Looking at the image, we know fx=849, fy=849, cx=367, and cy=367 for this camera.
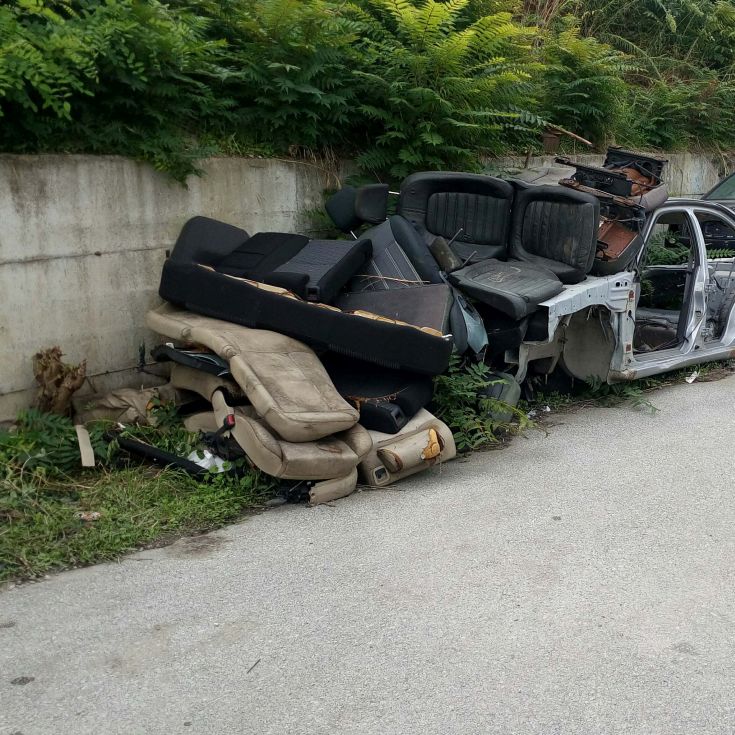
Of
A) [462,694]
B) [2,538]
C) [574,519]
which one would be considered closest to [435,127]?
[574,519]

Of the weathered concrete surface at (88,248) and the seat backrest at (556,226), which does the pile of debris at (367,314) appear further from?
the weathered concrete surface at (88,248)

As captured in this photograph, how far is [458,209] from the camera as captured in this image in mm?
7621

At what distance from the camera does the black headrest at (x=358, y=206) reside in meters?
7.44

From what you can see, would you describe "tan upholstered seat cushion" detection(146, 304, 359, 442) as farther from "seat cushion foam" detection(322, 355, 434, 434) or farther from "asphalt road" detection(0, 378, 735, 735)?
"asphalt road" detection(0, 378, 735, 735)

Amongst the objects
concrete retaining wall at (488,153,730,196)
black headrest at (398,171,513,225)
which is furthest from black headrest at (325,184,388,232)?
concrete retaining wall at (488,153,730,196)

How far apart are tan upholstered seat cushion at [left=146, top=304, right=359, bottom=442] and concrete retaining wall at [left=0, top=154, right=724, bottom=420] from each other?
24.8 inches

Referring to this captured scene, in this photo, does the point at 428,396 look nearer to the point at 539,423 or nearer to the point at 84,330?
the point at 539,423

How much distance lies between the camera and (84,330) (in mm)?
6336

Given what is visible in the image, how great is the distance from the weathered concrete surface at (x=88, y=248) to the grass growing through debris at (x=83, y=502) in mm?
661

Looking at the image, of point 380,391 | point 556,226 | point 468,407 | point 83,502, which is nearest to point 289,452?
point 380,391

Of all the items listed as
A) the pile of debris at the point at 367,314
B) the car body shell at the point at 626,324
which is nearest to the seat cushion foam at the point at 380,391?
the pile of debris at the point at 367,314

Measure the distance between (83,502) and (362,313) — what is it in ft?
7.43

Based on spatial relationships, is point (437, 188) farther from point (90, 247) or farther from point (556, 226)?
point (90, 247)

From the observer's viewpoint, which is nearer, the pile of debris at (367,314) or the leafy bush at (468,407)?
the pile of debris at (367,314)
